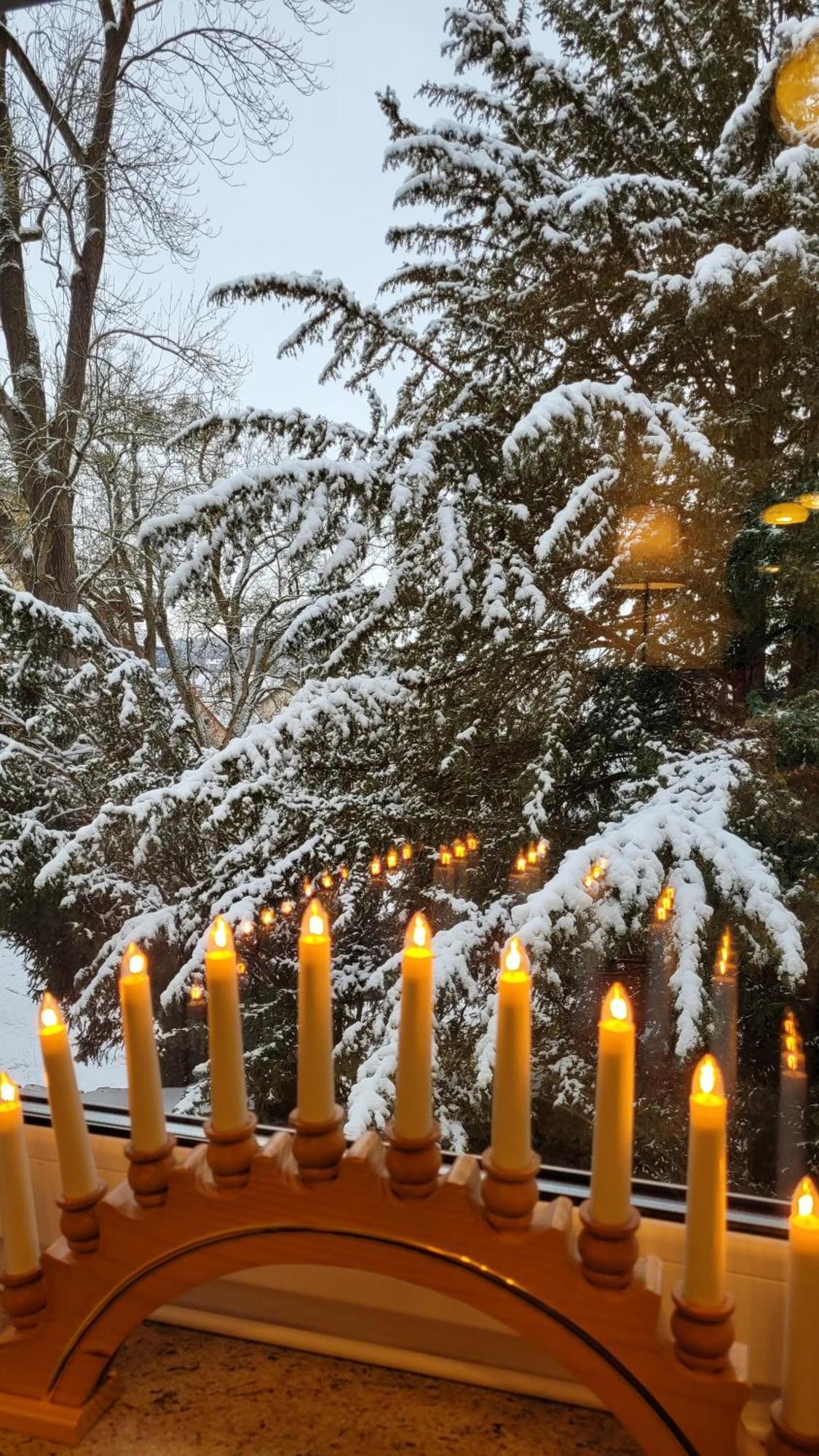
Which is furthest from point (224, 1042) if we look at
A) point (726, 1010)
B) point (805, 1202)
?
point (726, 1010)

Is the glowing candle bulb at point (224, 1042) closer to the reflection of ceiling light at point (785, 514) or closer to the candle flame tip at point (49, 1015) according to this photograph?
the candle flame tip at point (49, 1015)

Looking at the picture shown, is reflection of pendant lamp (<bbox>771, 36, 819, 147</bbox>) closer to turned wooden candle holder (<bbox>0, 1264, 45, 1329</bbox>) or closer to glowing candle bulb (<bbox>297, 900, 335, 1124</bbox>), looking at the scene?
glowing candle bulb (<bbox>297, 900, 335, 1124</bbox>)

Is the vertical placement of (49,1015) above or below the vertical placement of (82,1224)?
above

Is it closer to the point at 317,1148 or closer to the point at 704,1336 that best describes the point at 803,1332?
the point at 704,1336

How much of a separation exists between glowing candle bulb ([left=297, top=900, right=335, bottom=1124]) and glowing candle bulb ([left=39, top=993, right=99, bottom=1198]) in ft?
0.61

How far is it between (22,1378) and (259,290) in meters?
1.07

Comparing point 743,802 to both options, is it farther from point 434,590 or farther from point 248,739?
point 248,739

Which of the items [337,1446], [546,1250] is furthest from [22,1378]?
[546,1250]

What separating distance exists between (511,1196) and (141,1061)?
11.3 inches

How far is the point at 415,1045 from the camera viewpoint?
542 mm

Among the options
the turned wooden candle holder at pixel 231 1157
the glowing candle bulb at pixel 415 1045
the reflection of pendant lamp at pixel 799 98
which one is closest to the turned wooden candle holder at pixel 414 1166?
the glowing candle bulb at pixel 415 1045

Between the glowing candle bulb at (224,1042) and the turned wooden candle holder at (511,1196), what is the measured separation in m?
0.18

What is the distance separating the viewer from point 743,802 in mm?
809

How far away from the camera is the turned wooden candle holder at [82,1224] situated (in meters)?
0.60
